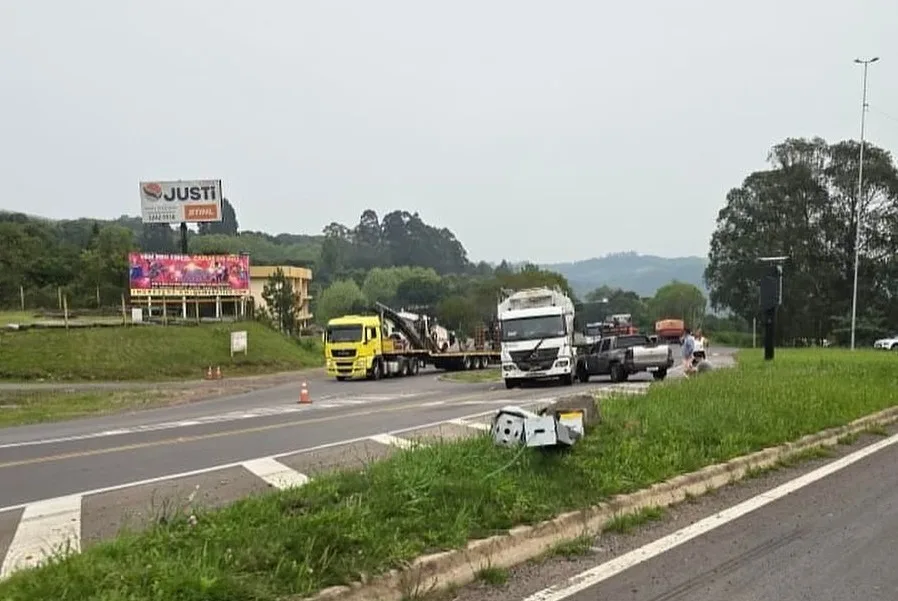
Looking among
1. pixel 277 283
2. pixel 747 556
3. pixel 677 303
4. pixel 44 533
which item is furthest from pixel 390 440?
pixel 677 303

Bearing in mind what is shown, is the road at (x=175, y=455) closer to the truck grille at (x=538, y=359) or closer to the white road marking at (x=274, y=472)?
the white road marking at (x=274, y=472)

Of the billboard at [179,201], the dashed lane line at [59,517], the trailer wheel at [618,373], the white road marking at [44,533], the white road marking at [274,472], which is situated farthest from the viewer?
the billboard at [179,201]

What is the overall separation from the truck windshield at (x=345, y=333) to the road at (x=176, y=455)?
625 inches

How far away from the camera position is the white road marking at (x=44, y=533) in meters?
6.53

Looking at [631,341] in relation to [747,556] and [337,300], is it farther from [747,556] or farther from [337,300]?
[337,300]

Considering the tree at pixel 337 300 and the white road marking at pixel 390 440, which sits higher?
the white road marking at pixel 390 440

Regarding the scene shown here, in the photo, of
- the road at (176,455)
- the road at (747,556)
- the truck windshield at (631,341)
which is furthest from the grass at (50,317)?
the road at (747,556)

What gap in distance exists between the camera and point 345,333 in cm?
4056

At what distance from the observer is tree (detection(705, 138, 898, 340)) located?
75.8 meters

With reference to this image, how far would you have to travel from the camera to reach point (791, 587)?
228 inches

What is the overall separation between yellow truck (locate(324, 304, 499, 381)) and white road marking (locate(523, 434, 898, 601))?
102ft

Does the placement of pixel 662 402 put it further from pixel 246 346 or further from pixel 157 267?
pixel 157 267

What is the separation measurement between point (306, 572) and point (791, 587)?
3296 millimetres

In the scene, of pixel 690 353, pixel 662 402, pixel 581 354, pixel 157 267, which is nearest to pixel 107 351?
pixel 157 267
